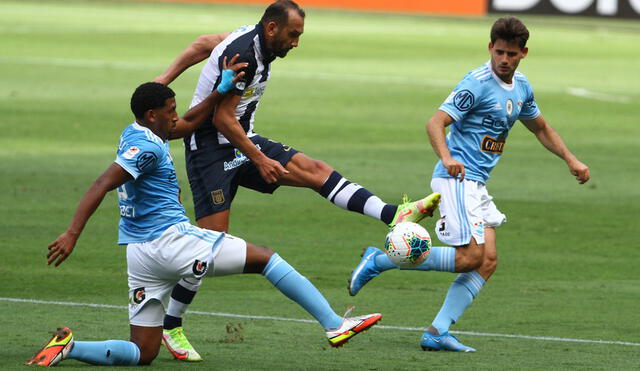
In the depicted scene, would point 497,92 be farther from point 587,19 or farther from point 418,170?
point 587,19

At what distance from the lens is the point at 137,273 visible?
7930 mm

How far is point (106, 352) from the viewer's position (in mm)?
7875

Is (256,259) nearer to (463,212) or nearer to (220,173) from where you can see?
(220,173)

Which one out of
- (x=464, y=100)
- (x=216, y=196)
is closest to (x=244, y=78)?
(x=216, y=196)

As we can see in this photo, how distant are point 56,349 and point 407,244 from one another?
2.24 metres

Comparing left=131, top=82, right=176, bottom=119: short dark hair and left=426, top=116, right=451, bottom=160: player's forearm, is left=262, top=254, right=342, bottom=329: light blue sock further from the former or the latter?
left=426, top=116, right=451, bottom=160: player's forearm

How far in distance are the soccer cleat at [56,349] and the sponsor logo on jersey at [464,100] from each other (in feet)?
9.55

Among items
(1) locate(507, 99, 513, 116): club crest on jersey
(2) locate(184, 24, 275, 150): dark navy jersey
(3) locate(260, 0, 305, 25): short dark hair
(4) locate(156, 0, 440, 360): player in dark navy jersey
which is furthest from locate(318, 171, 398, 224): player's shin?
(3) locate(260, 0, 305, 25): short dark hair

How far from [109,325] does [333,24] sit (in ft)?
122

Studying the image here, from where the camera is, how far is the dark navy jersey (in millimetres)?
9141

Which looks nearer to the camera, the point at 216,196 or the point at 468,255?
the point at 468,255

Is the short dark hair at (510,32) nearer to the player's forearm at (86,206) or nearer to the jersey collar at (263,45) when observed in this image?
the jersey collar at (263,45)

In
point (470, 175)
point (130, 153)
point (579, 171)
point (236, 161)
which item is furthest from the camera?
point (579, 171)

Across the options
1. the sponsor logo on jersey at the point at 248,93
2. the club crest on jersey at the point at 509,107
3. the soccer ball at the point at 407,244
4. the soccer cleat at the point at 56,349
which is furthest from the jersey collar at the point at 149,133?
the club crest on jersey at the point at 509,107
